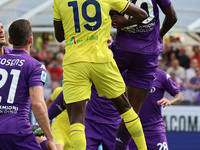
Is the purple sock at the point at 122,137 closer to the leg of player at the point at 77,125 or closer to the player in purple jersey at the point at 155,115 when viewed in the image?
the leg of player at the point at 77,125

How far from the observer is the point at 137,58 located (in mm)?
5457

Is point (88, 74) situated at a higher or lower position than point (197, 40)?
higher

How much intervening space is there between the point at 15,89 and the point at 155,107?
116 inches

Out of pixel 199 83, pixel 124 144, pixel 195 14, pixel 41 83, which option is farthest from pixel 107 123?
pixel 195 14

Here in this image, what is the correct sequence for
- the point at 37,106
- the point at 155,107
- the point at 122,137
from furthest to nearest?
the point at 155,107 → the point at 122,137 → the point at 37,106

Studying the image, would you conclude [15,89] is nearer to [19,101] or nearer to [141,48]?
[19,101]

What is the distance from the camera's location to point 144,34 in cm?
543

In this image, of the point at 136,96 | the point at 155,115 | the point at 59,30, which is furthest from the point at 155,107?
the point at 59,30

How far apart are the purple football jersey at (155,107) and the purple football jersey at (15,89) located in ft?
8.84

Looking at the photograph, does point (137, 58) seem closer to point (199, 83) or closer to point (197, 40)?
point (199, 83)

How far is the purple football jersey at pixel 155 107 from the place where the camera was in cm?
690

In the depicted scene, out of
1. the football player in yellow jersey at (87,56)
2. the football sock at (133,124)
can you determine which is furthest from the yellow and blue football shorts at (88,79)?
the football sock at (133,124)

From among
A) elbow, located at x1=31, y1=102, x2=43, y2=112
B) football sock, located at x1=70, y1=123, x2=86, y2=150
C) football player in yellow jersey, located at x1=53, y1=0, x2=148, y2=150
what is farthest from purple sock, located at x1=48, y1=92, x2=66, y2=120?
elbow, located at x1=31, y1=102, x2=43, y2=112

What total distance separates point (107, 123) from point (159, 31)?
5.19ft
